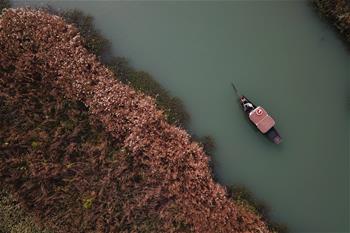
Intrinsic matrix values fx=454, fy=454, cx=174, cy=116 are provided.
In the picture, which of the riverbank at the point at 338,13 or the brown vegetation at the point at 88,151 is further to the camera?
the riverbank at the point at 338,13

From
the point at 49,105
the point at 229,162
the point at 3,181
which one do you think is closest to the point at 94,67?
the point at 49,105

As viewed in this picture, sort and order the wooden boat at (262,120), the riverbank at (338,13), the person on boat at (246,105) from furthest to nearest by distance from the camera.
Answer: the riverbank at (338,13) < the person on boat at (246,105) < the wooden boat at (262,120)

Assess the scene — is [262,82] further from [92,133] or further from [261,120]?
[92,133]

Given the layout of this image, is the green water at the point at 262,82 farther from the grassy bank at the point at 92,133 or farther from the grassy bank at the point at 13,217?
the grassy bank at the point at 13,217

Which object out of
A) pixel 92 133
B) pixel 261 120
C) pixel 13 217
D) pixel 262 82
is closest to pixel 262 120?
pixel 261 120

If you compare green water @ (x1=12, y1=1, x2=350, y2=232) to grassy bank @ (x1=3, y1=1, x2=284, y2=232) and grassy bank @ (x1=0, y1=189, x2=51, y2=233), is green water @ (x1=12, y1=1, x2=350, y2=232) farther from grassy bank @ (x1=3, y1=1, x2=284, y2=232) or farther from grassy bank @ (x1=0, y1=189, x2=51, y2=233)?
grassy bank @ (x1=0, y1=189, x2=51, y2=233)

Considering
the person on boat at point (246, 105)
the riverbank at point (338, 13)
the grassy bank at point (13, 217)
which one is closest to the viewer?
the grassy bank at point (13, 217)

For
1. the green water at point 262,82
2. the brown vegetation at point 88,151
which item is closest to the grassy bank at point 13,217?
the brown vegetation at point 88,151
